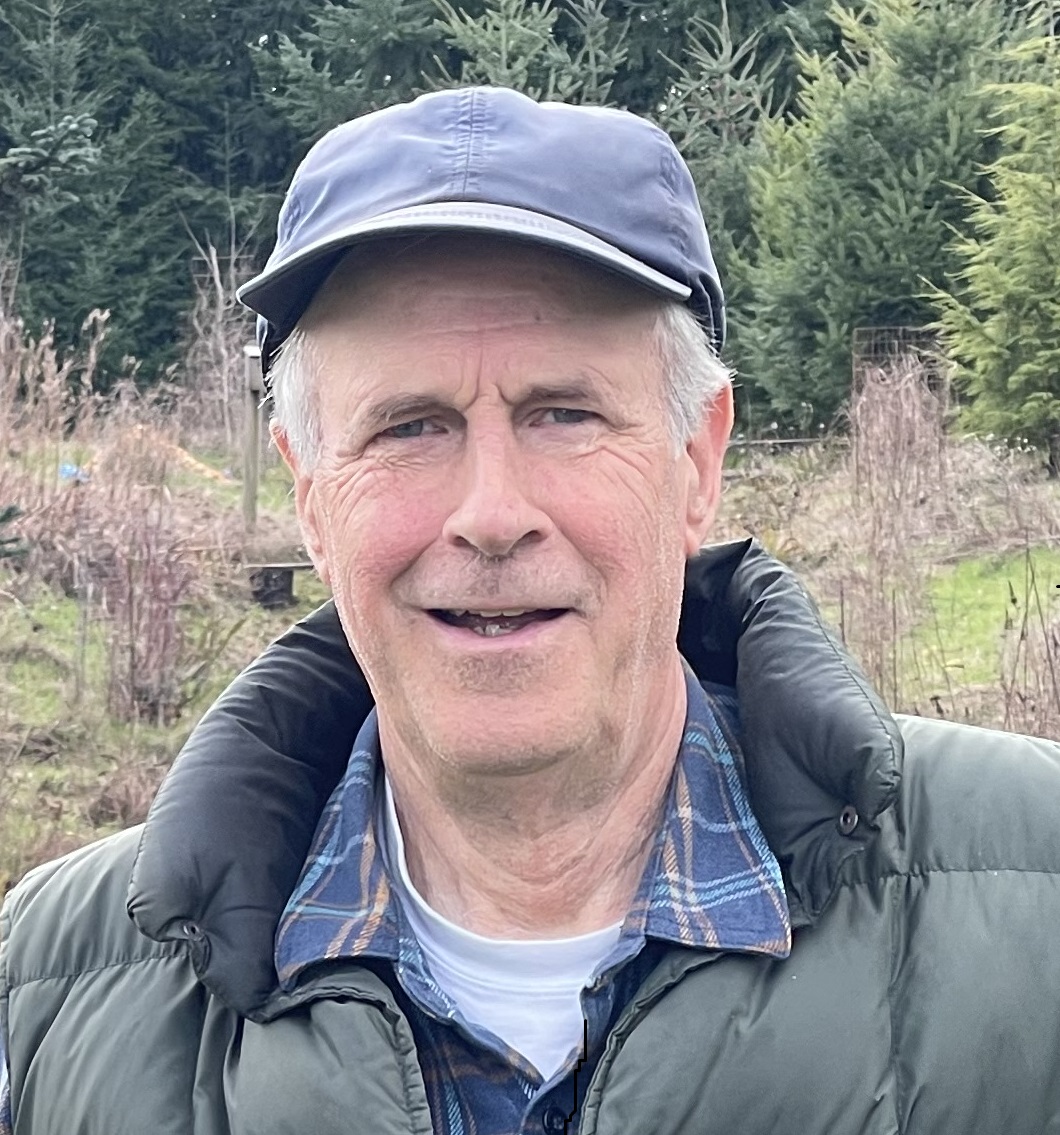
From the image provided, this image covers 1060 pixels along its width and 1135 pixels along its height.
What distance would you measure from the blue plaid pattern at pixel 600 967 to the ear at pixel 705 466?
10.3 inches

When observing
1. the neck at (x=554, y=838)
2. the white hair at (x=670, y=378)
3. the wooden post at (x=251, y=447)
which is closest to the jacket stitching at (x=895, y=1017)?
the neck at (x=554, y=838)

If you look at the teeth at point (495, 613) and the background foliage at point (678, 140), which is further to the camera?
the background foliage at point (678, 140)

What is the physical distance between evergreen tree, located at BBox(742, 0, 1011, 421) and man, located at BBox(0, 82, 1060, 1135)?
1082 cm

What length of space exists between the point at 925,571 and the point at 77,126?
10.3 metres

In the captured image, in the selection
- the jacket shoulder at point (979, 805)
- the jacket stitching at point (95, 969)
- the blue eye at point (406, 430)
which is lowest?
the jacket stitching at point (95, 969)

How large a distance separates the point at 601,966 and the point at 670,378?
0.65m

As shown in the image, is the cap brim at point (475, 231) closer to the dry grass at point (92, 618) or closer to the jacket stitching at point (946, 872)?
the jacket stitching at point (946, 872)

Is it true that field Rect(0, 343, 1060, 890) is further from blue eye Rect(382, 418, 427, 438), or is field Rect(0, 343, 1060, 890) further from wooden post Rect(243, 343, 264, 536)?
blue eye Rect(382, 418, 427, 438)

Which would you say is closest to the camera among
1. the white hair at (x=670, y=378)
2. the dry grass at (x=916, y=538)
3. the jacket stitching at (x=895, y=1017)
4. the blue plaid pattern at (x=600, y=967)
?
the jacket stitching at (x=895, y=1017)

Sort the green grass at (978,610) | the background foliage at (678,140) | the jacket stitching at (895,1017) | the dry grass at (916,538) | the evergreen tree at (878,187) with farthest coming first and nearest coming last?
the evergreen tree at (878,187) → the background foliage at (678,140) → the green grass at (978,610) → the dry grass at (916,538) → the jacket stitching at (895,1017)

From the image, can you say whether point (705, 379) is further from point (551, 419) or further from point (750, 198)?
point (750, 198)

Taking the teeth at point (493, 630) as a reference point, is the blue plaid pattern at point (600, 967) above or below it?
below

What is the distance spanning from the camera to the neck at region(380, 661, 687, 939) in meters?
1.58

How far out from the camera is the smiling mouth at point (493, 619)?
4.92ft
